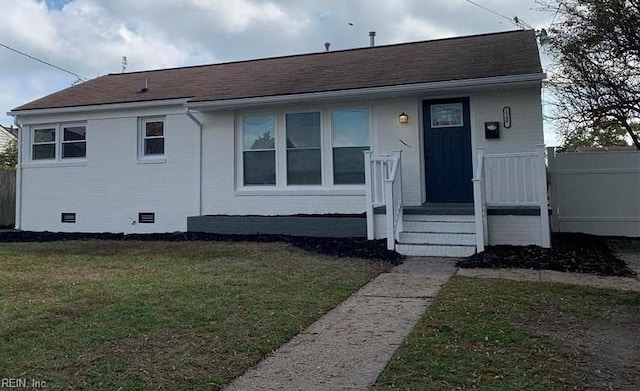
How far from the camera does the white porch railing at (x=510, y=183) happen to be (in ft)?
25.6

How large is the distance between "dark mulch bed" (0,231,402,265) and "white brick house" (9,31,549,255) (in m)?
0.29

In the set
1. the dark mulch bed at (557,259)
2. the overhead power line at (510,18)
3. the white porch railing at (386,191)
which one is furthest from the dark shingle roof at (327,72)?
the dark mulch bed at (557,259)

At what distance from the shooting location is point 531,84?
29.2 feet

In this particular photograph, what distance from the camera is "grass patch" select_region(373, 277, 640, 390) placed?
121 inches

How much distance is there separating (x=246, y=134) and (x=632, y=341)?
8.73 metres

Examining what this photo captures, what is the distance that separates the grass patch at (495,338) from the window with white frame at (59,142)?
1040 centimetres

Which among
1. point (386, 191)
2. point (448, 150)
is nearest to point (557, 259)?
point (386, 191)

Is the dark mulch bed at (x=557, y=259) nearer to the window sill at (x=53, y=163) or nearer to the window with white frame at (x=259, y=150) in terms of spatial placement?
the window with white frame at (x=259, y=150)

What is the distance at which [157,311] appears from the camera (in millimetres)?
4633

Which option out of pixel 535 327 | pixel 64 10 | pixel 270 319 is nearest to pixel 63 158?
pixel 64 10

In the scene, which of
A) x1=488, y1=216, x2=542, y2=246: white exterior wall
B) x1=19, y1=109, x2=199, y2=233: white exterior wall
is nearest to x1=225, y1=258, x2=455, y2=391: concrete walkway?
x1=488, y1=216, x2=542, y2=246: white exterior wall

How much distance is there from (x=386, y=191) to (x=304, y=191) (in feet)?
8.95

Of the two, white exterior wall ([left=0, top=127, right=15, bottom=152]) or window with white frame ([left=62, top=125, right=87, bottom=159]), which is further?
white exterior wall ([left=0, top=127, right=15, bottom=152])

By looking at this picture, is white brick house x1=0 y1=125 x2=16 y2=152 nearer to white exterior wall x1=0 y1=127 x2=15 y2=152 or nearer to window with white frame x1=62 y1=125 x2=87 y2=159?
white exterior wall x1=0 y1=127 x2=15 y2=152
